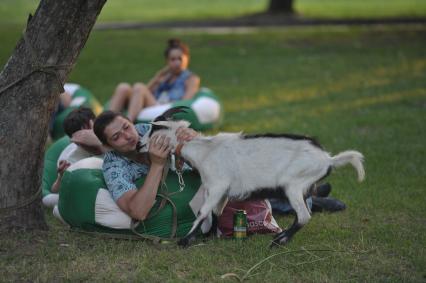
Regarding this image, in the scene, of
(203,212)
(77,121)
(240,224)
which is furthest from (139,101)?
(203,212)

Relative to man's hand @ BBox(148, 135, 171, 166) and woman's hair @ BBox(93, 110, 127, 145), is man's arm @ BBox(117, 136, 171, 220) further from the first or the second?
woman's hair @ BBox(93, 110, 127, 145)

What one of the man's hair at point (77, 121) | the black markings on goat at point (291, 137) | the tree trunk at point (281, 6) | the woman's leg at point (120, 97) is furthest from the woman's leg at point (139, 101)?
the tree trunk at point (281, 6)

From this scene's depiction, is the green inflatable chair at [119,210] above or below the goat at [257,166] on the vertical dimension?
below

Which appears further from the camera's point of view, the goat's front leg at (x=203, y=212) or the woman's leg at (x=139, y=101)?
the woman's leg at (x=139, y=101)

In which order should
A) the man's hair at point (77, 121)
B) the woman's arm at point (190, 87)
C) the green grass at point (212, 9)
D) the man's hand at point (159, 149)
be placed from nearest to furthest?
1. the man's hand at point (159, 149)
2. the man's hair at point (77, 121)
3. the woman's arm at point (190, 87)
4. the green grass at point (212, 9)

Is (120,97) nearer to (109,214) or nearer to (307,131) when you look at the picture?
(307,131)

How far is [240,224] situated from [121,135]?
1077 mm

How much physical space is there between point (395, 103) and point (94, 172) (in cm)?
607

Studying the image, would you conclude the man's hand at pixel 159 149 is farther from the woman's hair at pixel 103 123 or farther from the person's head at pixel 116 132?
the woman's hair at pixel 103 123

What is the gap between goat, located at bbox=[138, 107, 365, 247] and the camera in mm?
4855

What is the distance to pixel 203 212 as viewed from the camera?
16.0ft

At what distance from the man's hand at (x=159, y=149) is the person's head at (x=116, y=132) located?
0.18 metres

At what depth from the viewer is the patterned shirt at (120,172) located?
508 cm

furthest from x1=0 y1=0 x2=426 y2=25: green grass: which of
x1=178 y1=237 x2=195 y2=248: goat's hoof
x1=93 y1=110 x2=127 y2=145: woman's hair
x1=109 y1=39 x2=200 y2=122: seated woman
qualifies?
x1=178 y1=237 x2=195 y2=248: goat's hoof
